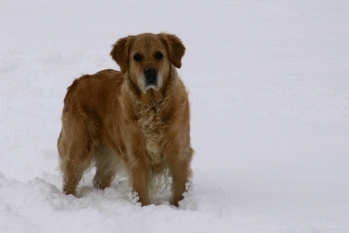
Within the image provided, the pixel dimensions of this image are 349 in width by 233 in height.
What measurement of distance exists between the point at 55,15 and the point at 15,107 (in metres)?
12.1

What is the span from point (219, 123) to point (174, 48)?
320 cm

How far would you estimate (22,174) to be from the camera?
6219 millimetres

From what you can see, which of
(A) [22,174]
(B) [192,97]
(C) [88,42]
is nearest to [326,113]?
(B) [192,97]

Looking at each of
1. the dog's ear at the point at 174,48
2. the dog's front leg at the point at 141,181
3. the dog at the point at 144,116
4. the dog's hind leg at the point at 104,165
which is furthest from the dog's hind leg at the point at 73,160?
the dog's ear at the point at 174,48

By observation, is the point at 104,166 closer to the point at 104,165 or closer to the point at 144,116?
the point at 104,165

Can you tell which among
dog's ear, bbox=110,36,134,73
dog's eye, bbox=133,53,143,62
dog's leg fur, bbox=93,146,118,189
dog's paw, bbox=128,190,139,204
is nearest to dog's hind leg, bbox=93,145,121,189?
dog's leg fur, bbox=93,146,118,189

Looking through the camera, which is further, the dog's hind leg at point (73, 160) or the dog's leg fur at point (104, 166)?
the dog's leg fur at point (104, 166)

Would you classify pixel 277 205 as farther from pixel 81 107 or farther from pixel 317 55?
pixel 317 55

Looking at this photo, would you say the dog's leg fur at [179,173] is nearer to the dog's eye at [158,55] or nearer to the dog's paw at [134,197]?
the dog's paw at [134,197]

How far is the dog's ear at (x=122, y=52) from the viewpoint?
16.4ft

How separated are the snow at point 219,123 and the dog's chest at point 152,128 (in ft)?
1.75

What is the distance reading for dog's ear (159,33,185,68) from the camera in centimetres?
489

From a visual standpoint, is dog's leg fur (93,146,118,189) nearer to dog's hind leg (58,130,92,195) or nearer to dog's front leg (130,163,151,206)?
dog's hind leg (58,130,92,195)

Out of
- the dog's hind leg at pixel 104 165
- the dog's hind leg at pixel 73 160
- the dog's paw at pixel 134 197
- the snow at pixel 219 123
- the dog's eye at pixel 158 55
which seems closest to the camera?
the snow at pixel 219 123
